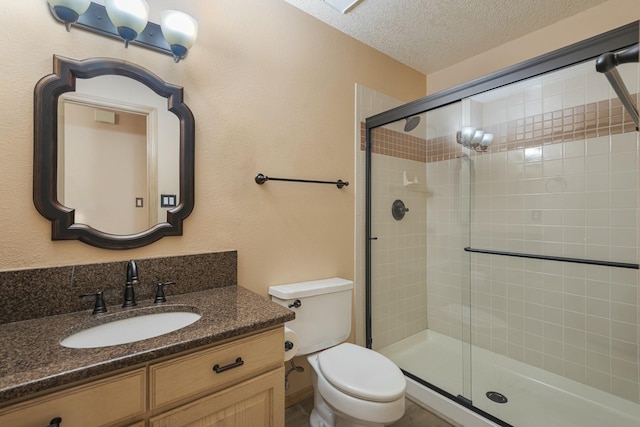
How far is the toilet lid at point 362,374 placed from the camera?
119 cm

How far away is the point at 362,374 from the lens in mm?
1313

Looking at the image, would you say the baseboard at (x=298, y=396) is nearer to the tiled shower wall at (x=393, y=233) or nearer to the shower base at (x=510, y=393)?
the tiled shower wall at (x=393, y=233)

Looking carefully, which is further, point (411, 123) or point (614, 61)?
point (411, 123)

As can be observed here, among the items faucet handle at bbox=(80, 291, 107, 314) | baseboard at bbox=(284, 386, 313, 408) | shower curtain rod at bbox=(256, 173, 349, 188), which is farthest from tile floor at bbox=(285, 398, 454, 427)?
shower curtain rod at bbox=(256, 173, 349, 188)

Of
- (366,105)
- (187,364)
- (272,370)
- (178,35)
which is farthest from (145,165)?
(366,105)

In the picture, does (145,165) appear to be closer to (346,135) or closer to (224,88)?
(224,88)

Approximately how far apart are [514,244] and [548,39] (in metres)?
1.43

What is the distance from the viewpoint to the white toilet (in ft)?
3.89

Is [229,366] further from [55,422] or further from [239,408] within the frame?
[55,422]

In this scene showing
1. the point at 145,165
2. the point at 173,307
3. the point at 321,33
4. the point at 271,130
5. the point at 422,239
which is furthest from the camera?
the point at 422,239

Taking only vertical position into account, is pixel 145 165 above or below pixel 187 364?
above

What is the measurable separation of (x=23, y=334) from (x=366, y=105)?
2165 millimetres

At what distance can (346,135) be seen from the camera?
2039 mm

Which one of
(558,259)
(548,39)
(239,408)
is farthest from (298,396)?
(548,39)
